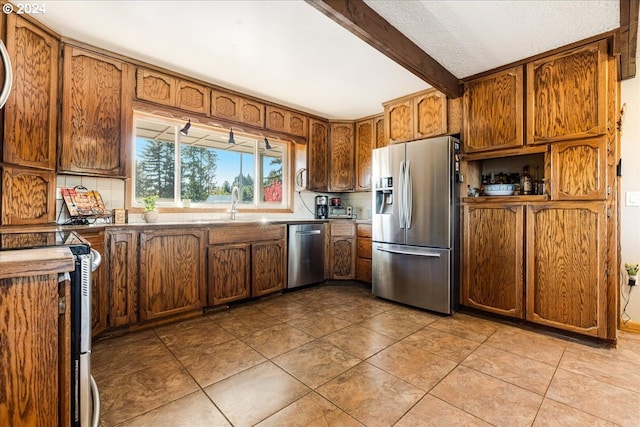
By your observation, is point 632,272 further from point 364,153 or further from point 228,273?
point 228,273

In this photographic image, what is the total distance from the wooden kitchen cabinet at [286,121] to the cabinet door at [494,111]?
2031mm

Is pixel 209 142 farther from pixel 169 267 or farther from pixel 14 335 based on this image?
pixel 14 335

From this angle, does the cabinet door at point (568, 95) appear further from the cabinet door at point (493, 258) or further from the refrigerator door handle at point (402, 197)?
the refrigerator door handle at point (402, 197)

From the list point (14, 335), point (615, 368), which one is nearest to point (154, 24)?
point (14, 335)

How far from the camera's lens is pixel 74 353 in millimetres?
962

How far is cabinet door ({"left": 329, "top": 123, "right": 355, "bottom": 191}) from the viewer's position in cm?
445

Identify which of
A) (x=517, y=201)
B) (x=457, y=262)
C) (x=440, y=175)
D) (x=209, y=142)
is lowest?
(x=457, y=262)

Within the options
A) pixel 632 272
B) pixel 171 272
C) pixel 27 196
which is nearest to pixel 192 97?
pixel 27 196

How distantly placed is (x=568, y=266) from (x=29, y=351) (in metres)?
3.28

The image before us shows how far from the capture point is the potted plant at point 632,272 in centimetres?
257

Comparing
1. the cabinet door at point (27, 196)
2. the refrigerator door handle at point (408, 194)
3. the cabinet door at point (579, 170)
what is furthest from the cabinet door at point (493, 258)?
the cabinet door at point (27, 196)

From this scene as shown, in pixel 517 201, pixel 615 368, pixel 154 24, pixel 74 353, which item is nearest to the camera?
pixel 74 353

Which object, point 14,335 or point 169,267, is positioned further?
point 169,267

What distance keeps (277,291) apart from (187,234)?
4.29 feet
